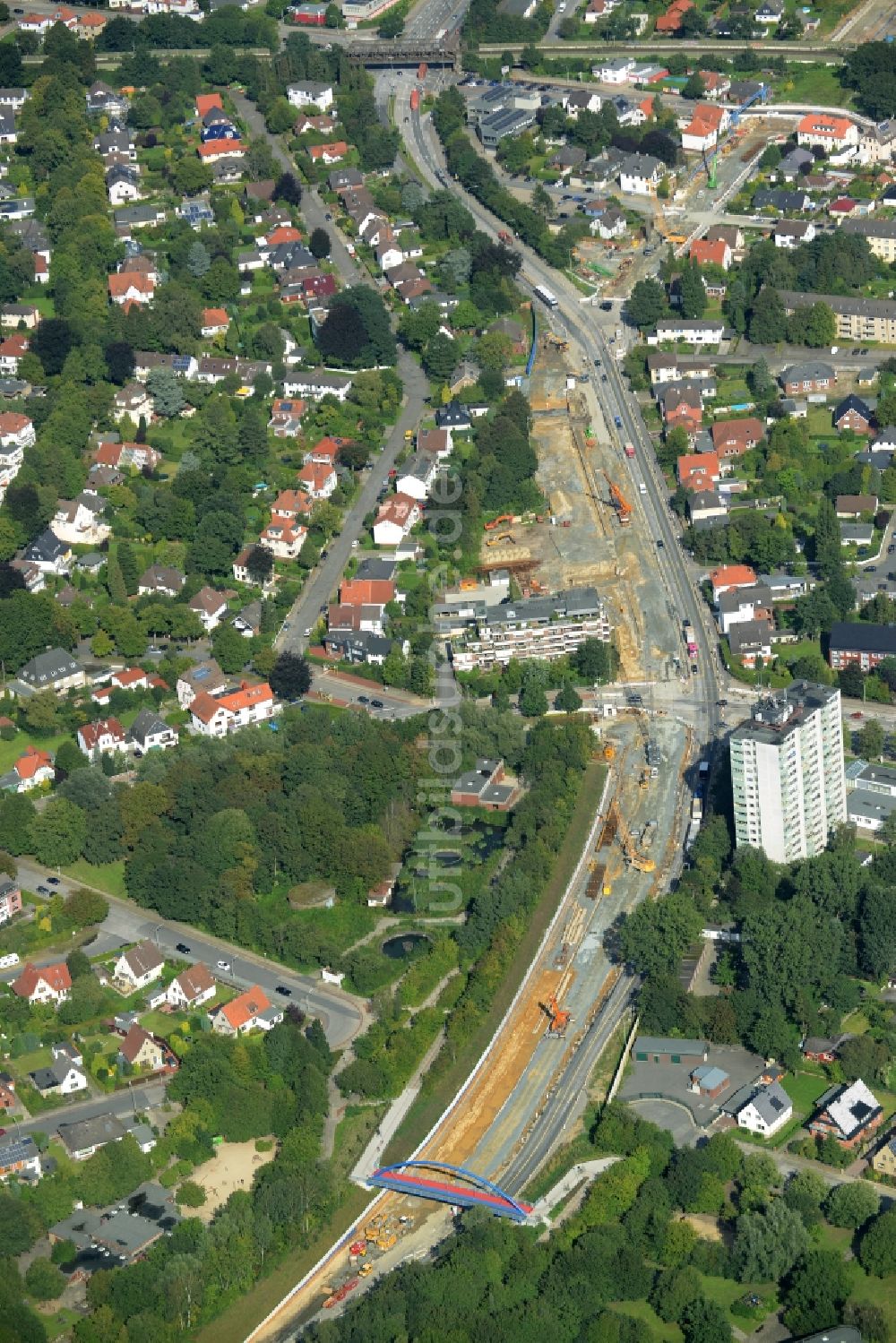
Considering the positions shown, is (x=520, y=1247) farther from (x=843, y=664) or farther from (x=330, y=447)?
(x=330, y=447)

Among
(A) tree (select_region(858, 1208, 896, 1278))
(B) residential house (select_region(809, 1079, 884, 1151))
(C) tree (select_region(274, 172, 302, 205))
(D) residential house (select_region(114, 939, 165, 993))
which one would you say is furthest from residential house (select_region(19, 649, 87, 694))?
(C) tree (select_region(274, 172, 302, 205))

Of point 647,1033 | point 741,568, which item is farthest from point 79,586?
point 647,1033

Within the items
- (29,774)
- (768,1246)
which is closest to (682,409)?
(29,774)

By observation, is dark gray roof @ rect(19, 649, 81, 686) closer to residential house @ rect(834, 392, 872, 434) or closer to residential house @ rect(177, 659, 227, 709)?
residential house @ rect(177, 659, 227, 709)

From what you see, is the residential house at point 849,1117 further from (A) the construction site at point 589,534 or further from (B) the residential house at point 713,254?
(B) the residential house at point 713,254

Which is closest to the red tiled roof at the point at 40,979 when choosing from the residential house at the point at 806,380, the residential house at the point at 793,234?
the residential house at the point at 806,380
